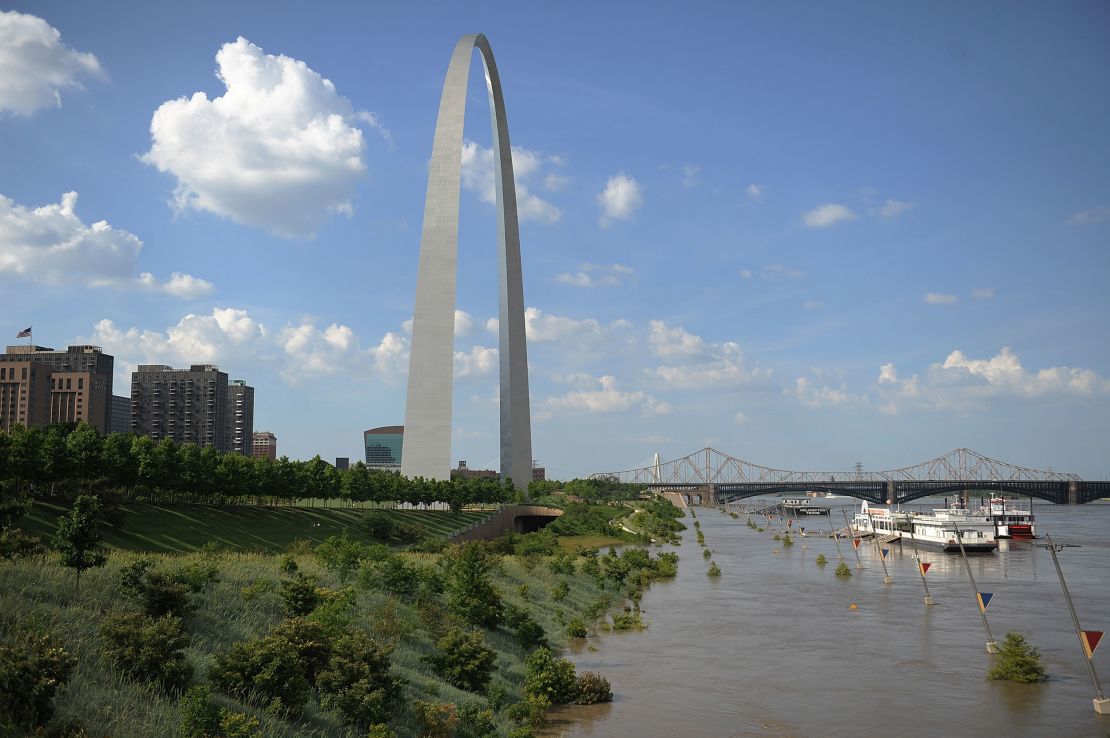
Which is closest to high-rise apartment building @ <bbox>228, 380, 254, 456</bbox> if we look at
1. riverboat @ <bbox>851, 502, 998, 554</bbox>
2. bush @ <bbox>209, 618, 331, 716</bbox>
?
riverboat @ <bbox>851, 502, 998, 554</bbox>

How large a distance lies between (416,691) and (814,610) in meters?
25.2

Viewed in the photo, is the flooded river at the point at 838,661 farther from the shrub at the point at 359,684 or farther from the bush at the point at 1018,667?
the shrub at the point at 359,684

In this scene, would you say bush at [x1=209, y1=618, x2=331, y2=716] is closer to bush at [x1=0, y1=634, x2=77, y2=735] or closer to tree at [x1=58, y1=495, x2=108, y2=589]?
tree at [x1=58, y1=495, x2=108, y2=589]

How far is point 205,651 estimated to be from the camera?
51.0 ft

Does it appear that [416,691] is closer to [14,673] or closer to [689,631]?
[14,673]

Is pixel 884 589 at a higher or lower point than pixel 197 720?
lower

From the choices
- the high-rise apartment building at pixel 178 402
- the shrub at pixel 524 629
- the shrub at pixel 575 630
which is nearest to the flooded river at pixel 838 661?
the shrub at pixel 575 630

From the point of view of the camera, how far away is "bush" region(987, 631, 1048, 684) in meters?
23.6

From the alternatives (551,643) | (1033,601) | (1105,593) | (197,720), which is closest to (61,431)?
(551,643)

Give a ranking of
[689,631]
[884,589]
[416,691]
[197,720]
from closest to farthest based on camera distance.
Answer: [197,720] < [416,691] < [689,631] < [884,589]

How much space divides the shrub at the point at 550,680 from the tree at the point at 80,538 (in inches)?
403

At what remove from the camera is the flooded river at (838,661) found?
20.0m

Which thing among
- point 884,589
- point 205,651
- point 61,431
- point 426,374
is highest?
point 426,374

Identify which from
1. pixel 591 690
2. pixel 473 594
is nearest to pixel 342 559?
pixel 473 594
